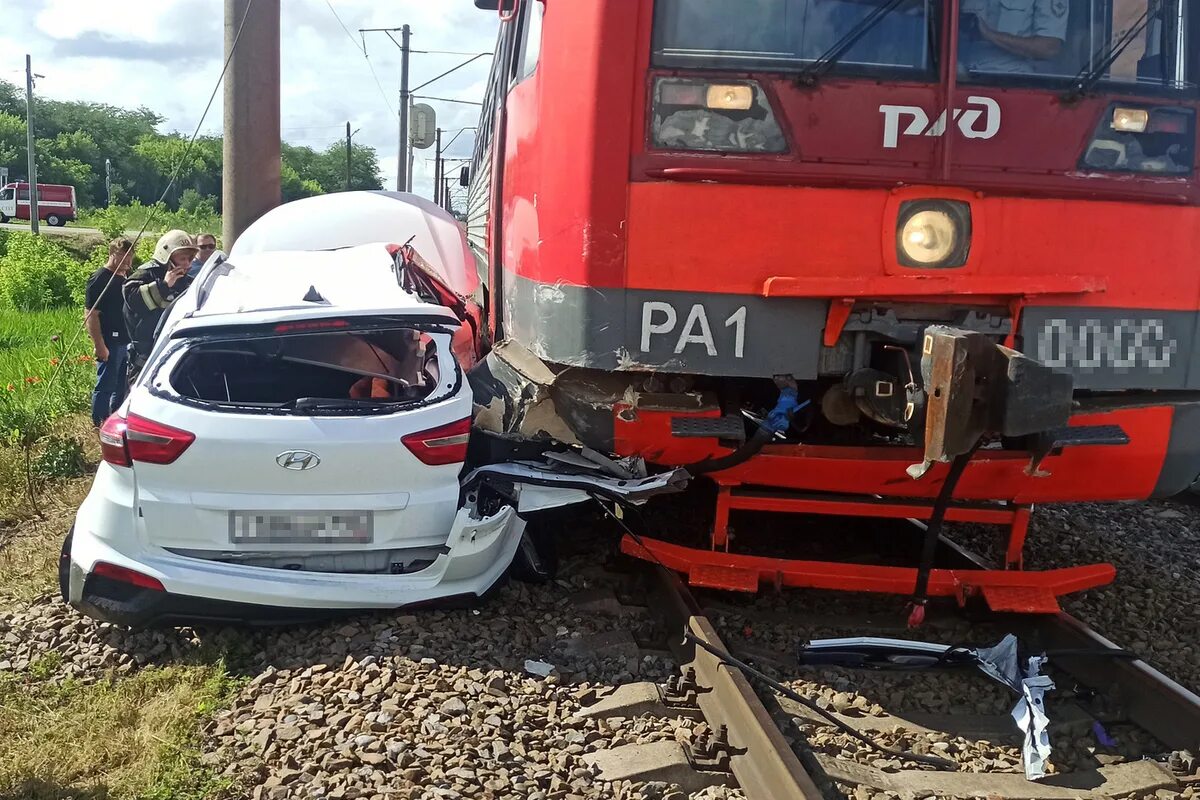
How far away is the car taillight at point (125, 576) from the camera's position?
4246 millimetres

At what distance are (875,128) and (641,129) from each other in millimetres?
885

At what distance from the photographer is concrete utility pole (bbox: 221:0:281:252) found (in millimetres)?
8742

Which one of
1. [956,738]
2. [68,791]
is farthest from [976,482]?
[68,791]

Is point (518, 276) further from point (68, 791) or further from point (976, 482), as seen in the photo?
point (68, 791)

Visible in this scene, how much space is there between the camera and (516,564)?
5.00 metres

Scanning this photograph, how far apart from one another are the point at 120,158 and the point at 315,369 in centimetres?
8239

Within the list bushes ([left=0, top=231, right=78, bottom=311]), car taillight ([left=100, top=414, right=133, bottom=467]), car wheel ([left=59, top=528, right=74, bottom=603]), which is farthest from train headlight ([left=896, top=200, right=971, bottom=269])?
bushes ([left=0, top=231, right=78, bottom=311])

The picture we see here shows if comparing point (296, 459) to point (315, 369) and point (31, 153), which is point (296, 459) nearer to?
point (315, 369)

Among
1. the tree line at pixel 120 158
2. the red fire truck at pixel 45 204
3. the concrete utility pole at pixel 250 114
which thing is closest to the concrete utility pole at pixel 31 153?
the red fire truck at pixel 45 204

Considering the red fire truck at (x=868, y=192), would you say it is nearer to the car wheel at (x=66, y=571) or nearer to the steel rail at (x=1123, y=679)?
the steel rail at (x=1123, y=679)

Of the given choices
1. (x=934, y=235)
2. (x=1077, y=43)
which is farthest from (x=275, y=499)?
(x=1077, y=43)

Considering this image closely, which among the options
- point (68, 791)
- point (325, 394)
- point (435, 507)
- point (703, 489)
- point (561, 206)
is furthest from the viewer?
point (703, 489)

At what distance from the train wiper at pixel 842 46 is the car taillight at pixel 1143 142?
95 centimetres

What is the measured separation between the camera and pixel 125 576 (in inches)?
168
